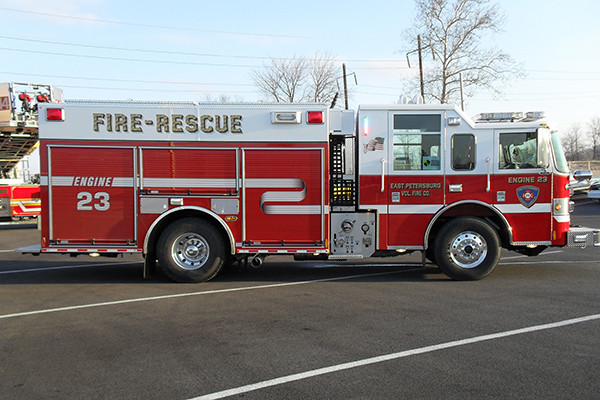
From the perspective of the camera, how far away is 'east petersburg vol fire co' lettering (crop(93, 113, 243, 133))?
26.3 ft

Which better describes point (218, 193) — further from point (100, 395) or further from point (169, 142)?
point (100, 395)

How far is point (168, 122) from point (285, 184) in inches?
85.3

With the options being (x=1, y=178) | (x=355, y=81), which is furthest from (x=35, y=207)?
(x=355, y=81)

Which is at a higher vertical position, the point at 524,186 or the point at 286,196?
the point at 524,186

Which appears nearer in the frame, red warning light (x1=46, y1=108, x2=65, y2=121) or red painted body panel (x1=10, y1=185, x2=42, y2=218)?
red warning light (x1=46, y1=108, x2=65, y2=121)

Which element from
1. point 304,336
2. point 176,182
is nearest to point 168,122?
point 176,182

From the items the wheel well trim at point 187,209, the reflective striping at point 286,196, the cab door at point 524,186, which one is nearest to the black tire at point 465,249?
the cab door at point 524,186

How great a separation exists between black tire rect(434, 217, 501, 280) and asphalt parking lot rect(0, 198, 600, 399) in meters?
0.25

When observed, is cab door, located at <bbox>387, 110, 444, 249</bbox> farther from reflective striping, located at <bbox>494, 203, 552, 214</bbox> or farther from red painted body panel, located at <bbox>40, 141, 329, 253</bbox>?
red painted body panel, located at <bbox>40, 141, 329, 253</bbox>

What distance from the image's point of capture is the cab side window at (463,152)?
809 cm

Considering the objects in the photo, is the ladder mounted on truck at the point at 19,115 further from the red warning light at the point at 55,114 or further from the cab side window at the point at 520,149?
the cab side window at the point at 520,149

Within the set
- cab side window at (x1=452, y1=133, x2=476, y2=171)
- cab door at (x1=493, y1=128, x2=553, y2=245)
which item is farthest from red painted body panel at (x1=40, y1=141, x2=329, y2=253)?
cab door at (x1=493, y1=128, x2=553, y2=245)

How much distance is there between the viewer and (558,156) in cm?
820

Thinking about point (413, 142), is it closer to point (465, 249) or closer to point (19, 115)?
point (465, 249)
